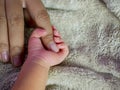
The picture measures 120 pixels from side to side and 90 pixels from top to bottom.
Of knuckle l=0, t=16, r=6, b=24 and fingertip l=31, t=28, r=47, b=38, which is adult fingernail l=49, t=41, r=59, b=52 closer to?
fingertip l=31, t=28, r=47, b=38

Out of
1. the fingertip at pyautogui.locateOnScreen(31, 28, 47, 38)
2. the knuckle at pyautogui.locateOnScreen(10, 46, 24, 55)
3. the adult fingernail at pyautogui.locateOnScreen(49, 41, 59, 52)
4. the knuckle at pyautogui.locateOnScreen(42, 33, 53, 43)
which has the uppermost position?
the fingertip at pyautogui.locateOnScreen(31, 28, 47, 38)

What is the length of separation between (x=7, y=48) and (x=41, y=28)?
103mm

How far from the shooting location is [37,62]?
2.51ft

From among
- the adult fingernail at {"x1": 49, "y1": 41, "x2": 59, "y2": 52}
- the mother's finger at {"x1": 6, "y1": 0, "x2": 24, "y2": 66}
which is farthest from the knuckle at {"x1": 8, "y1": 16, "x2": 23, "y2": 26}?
the adult fingernail at {"x1": 49, "y1": 41, "x2": 59, "y2": 52}

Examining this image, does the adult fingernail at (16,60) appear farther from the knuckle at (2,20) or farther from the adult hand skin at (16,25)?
the knuckle at (2,20)

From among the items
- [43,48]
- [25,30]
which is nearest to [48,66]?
[43,48]

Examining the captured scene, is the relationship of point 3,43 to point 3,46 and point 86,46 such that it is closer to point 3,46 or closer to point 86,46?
point 3,46

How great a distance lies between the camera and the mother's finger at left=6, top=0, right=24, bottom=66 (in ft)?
2.67

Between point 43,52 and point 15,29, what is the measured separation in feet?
0.35

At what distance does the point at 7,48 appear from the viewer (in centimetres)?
82

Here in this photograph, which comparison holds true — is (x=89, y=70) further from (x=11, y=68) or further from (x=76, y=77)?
(x=11, y=68)

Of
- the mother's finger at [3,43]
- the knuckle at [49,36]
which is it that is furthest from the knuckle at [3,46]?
the knuckle at [49,36]

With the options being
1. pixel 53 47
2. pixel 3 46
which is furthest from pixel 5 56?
pixel 53 47

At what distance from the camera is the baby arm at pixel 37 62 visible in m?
0.74
